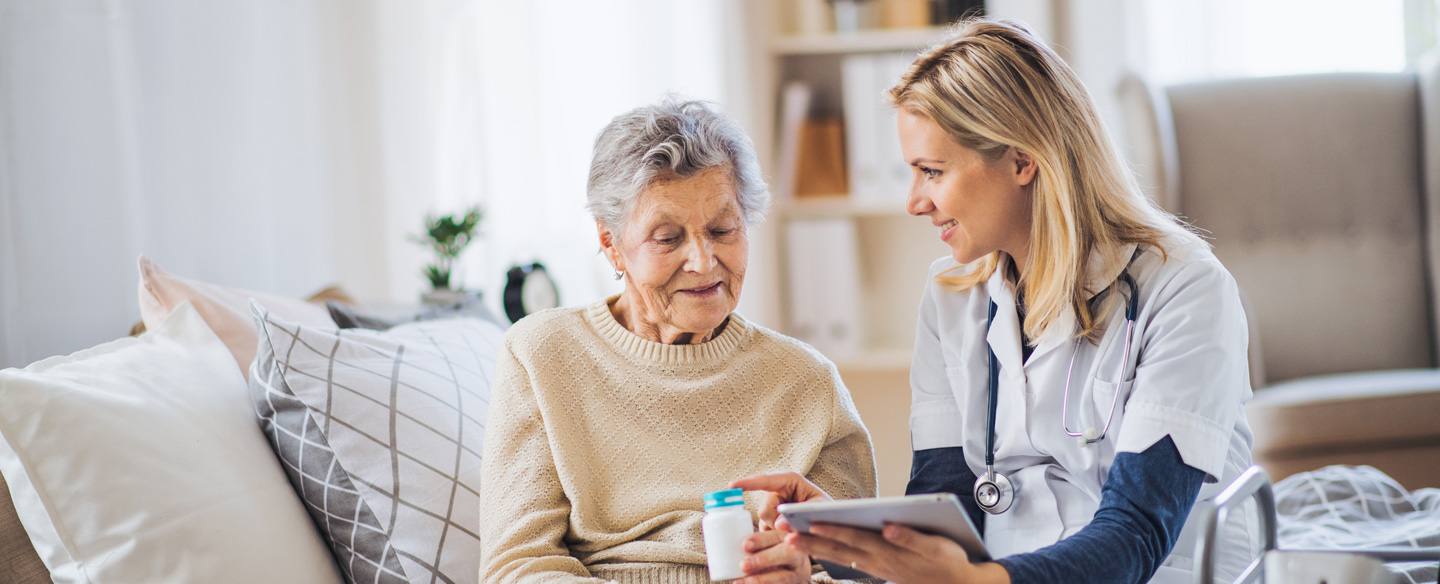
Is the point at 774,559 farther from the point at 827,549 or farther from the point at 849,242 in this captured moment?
the point at 849,242

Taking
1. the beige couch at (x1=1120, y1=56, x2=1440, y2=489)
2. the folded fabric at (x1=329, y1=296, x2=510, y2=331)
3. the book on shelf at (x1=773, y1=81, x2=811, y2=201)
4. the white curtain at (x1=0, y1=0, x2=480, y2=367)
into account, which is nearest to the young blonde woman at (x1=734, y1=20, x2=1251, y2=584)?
the folded fabric at (x1=329, y1=296, x2=510, y2=331)

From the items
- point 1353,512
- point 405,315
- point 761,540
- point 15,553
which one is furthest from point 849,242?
point 15,553

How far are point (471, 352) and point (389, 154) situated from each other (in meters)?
1.27

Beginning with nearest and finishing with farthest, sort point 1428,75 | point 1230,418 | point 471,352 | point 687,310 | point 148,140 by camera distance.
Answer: point 1230,418 < point 687,310 < point 471,352 < point 148,140 < point 1428,75

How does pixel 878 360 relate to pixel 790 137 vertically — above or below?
below

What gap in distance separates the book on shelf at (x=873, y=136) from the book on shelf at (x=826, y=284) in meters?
0.14

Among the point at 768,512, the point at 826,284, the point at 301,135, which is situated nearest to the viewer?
the point at 768,512

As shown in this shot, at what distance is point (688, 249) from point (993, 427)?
0.47m

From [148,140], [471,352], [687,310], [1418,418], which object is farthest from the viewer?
[1418,418]

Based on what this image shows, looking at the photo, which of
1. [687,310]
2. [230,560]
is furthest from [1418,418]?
[230,560]

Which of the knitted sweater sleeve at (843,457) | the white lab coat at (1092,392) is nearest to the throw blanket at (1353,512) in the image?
the white lab coat at (1092,392)

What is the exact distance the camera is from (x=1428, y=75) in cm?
273

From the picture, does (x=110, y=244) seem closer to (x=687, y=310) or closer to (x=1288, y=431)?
(x=687, y=310)

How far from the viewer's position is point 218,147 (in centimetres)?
215
